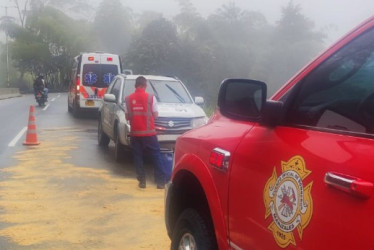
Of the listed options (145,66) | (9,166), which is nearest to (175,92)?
(9,166)

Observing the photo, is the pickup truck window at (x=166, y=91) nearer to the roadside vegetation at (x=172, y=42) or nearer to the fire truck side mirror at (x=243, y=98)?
the fire truck side mirror at (x=243, y=98)

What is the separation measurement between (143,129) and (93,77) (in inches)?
476

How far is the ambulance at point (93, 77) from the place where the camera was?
19141 millimetres

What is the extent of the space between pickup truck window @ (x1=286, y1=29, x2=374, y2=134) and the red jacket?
205 inches

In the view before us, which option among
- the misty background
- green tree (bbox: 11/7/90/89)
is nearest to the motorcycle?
the misty background

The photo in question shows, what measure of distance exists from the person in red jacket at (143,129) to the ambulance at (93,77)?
11.7 m

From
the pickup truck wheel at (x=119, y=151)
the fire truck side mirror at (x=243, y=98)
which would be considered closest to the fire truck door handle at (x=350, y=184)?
the fire truck side mirror at (x=243, y=98)

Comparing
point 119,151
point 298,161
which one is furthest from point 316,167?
point 119,151

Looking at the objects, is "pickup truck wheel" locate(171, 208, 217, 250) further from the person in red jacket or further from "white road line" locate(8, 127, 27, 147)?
"white road line" locate(8, 127, 27, 147)

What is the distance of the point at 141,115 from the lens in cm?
757

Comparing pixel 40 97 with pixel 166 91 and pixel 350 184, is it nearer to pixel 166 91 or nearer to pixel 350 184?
pixel 166 91

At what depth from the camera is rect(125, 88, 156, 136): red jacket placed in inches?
298

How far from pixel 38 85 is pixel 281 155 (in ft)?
82.5

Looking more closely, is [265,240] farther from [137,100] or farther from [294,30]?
[294,30]
